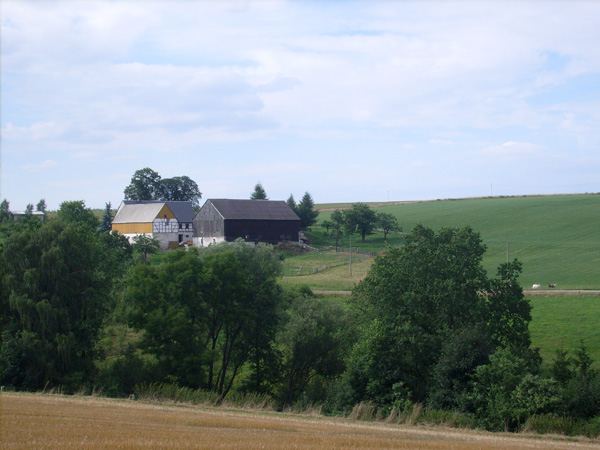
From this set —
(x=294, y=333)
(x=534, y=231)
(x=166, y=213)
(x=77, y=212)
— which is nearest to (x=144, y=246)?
(x=77, y=212)

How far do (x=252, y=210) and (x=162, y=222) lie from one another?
14.8 m

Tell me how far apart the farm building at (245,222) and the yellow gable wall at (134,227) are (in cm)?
792

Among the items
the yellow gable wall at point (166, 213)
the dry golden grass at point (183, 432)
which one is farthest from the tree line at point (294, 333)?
the yellow gable wall at point (166, 213)

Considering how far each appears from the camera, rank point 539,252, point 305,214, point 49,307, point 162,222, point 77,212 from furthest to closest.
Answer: point 305,214
point 162,222
point 77,212
point 539,252
point 49,307

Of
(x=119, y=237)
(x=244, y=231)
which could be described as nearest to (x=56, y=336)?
(x=119, y=237)

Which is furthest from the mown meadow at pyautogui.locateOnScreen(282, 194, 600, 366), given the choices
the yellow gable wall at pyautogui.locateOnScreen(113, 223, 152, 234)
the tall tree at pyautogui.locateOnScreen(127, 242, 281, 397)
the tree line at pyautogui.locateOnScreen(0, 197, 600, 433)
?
the yellow gable wall at pyautogui.locateOnScreen(113, 223, 152, 234)

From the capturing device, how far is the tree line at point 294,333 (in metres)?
26.4

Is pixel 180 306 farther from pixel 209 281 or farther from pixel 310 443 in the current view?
pixel 310 443

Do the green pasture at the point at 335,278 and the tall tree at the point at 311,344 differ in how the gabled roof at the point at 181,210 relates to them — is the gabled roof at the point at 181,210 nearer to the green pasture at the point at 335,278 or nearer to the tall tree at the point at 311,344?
the green pasture at the point at 335,278

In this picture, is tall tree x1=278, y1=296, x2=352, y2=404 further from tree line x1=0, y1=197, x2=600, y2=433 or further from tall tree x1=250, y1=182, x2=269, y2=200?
tall tree x1=250, y1=182, x2=269, y2=200

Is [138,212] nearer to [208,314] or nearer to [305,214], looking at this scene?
[305,214]

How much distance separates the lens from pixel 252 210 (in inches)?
3376

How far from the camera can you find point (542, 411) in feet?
77.1

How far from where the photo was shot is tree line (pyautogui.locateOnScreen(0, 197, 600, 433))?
2644cm
